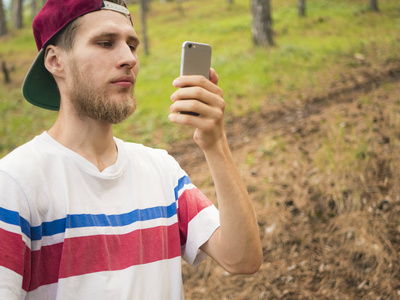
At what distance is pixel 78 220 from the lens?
1684 millimetres

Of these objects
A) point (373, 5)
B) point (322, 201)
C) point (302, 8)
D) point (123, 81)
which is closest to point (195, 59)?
point (123, 81)

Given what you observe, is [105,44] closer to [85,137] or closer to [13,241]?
[85,137]

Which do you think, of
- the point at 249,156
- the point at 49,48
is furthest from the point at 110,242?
the point at 249,156

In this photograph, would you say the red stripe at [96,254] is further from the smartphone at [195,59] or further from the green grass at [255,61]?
the green grass at [255,61]

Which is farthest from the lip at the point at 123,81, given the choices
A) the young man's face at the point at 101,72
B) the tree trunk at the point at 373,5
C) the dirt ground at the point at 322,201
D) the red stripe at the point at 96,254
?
the tree trunk at the point at 373,5

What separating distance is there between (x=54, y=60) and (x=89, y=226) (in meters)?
1.02

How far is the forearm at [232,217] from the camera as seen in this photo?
5.27 ft

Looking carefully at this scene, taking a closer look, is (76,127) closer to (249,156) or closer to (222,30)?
(249,156)

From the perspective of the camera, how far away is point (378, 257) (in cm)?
414

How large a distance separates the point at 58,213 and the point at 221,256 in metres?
0.90

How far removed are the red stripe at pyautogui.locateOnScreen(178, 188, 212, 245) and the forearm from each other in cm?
25

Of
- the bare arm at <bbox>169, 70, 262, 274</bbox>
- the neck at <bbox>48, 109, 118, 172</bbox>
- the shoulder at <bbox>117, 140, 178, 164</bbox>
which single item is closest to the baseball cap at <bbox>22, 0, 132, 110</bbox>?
the neck at <bbox>48, 109, 118, 172</bbox>

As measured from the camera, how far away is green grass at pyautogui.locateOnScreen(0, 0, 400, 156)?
884 cm

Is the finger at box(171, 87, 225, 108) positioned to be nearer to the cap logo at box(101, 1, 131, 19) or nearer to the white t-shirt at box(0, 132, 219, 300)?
the white t-shirt at box(0, 132, 219, 300)
